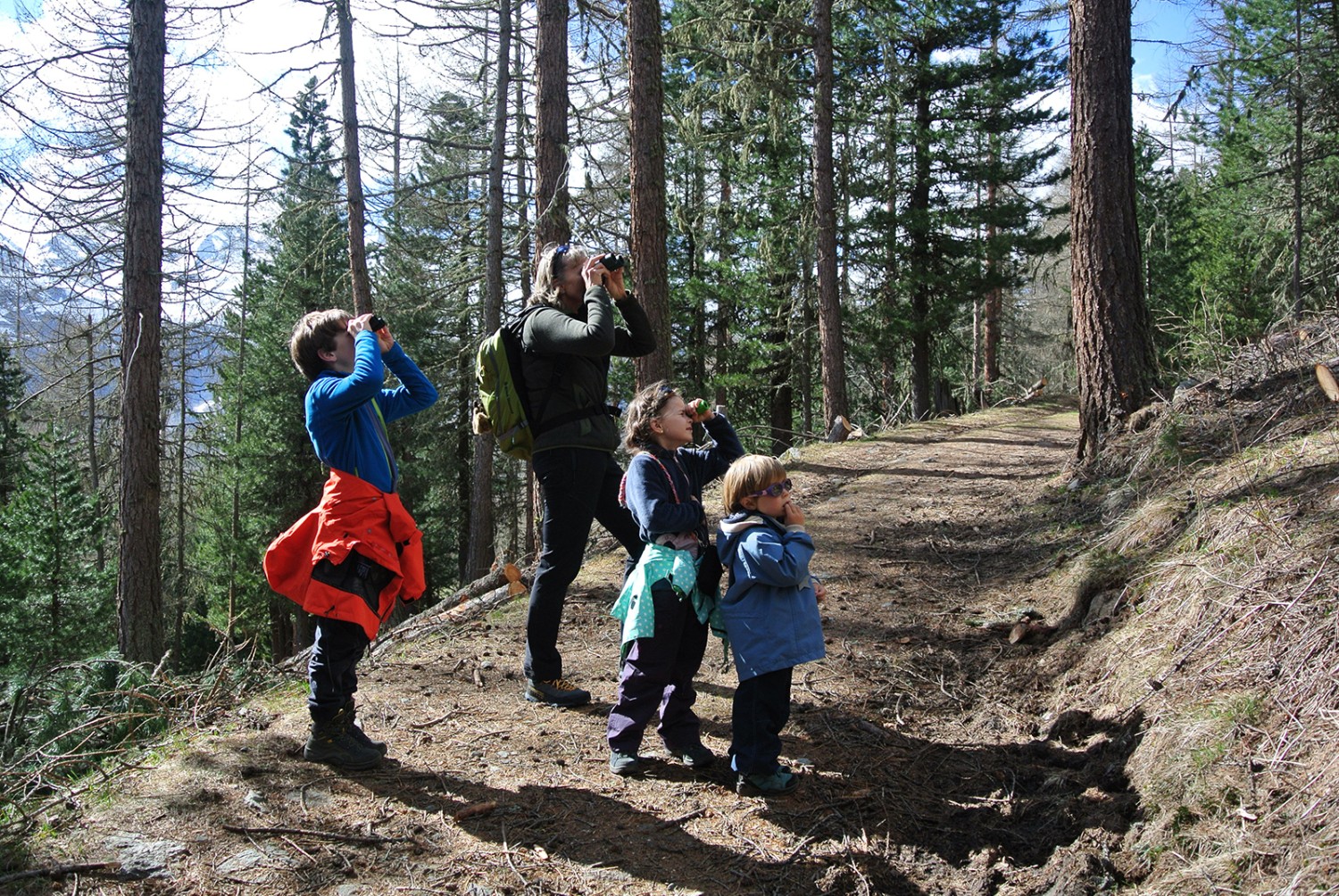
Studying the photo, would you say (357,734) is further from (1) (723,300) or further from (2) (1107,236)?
(1) (723,300)

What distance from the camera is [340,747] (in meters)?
3.46

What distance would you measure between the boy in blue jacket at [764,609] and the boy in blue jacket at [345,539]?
135 cm

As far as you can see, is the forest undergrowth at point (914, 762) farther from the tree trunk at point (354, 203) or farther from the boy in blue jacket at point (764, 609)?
the tree trunk at point (354, 203)

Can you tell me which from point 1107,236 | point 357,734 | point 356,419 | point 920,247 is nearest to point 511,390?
point 356,419

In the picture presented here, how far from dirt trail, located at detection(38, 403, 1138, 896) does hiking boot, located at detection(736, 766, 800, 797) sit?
0.18 ft

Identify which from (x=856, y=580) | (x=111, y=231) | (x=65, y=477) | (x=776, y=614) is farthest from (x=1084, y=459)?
(x=65, y=477)

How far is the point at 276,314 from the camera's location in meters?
22.9

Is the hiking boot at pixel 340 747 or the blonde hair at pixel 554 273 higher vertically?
the blonde hair at pixel 554 273

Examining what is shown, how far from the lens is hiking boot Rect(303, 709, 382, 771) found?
11.3ft

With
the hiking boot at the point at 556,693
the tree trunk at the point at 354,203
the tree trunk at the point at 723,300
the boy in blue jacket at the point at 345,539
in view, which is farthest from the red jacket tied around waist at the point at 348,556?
the tree trunk at the point at 723,300

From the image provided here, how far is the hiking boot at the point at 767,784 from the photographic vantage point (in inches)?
129

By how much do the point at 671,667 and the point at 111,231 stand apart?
11.3 metres

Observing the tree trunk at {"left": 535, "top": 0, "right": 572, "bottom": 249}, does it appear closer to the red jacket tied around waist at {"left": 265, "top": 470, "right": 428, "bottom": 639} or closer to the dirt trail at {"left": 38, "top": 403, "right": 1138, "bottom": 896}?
the dirt trail at {"left": 38, "top": 403, "right": 1138, "bottom": 896}

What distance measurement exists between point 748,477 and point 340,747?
6.62 feet
